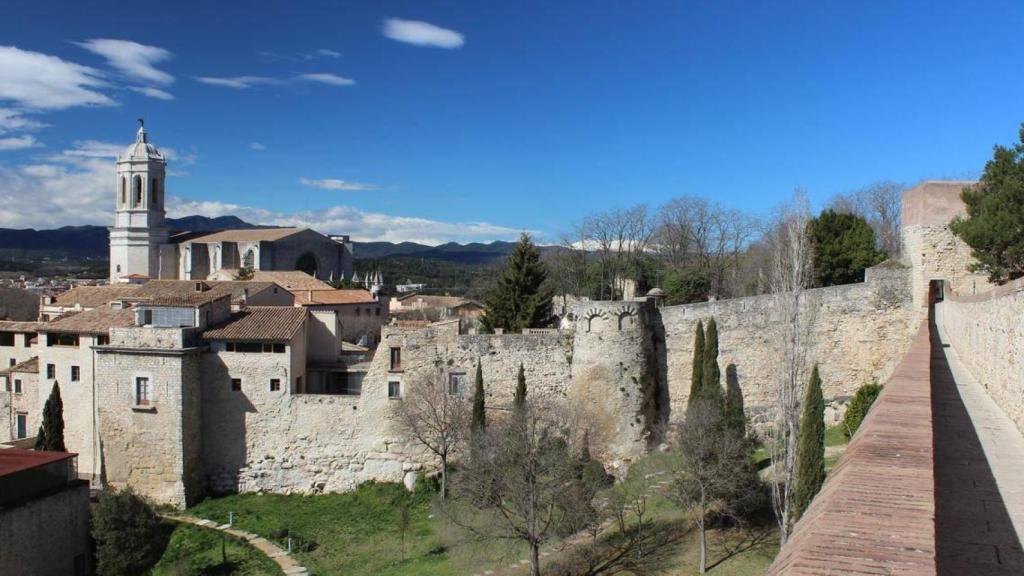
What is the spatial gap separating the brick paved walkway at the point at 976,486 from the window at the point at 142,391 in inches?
1051

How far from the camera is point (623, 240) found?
5381 cm

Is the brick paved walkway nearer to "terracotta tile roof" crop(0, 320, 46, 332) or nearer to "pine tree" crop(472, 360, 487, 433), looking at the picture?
"pine tree" crop(472, 360, 487, 433)

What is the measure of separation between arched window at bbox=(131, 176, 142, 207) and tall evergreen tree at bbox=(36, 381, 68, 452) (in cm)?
4571

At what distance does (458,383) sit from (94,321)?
1550 centimetres

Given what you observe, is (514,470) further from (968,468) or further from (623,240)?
(623,240)

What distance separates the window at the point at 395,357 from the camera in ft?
93.2

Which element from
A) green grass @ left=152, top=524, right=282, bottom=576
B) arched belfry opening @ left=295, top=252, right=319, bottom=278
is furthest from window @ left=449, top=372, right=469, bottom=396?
arched belfry opening @ left=295, top=252, right=319, bottom=278

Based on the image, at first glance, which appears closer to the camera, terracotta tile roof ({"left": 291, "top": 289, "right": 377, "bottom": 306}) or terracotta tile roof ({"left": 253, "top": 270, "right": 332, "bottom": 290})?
terracotta tile roof ({"left": 291, "top": 289, "right": 377, "bottom": 306})

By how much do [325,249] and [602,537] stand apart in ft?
191

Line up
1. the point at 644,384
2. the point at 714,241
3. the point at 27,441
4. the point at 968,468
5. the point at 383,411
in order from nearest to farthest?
the point at 968,468 < the point at 644,384 < the point at 383,411 < the point at 27,441 < the point at 714,241

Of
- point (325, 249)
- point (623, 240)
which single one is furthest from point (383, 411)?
point (325, 249)

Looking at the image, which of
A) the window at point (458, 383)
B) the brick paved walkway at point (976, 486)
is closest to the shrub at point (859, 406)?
the brick paved walkway at point (976, 486)

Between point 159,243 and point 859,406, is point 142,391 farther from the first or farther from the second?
point 159,243

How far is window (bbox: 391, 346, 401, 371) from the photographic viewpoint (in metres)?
28.4
